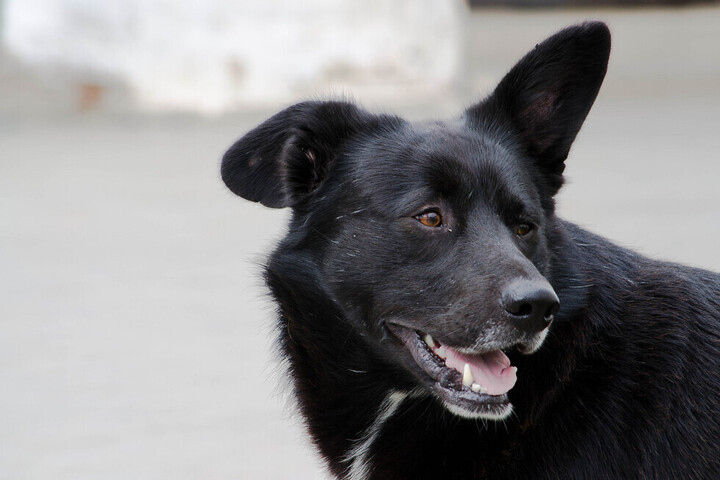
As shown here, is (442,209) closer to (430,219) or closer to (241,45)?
(430,219)

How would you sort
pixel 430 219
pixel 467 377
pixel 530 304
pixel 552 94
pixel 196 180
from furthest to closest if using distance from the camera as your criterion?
pixel 196 180 → pixel 552 94 → pixel 430 219 → pixel 467 377 → pixel 530 304

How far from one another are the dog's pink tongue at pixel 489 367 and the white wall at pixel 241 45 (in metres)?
7.91

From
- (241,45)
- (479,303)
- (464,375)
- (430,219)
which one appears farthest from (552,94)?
(241,45)

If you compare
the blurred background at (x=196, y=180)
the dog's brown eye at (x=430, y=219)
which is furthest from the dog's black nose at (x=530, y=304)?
the blurred background at (x=196, y=180)

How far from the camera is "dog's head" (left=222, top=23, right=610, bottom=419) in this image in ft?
8.17

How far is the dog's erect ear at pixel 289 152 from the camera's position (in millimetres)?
2697

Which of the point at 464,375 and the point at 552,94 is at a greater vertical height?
the point at 552,94

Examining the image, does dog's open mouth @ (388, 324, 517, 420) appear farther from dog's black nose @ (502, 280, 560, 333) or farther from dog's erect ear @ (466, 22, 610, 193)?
dog's erect ear @ (466, 22, 610, 193)

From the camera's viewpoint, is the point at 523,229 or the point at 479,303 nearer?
the point at 479,303

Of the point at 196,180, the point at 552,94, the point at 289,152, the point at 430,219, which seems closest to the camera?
the point at 430,219

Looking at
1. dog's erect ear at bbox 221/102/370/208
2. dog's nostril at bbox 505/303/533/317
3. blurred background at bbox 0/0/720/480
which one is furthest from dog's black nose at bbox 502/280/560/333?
blurred background at bbox 0/0/720/480

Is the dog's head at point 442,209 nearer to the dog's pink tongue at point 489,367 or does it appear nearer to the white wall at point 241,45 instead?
the dog's pink tongue at point 489,367

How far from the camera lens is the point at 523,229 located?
2709 mm

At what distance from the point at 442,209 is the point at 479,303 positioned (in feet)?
0.92
